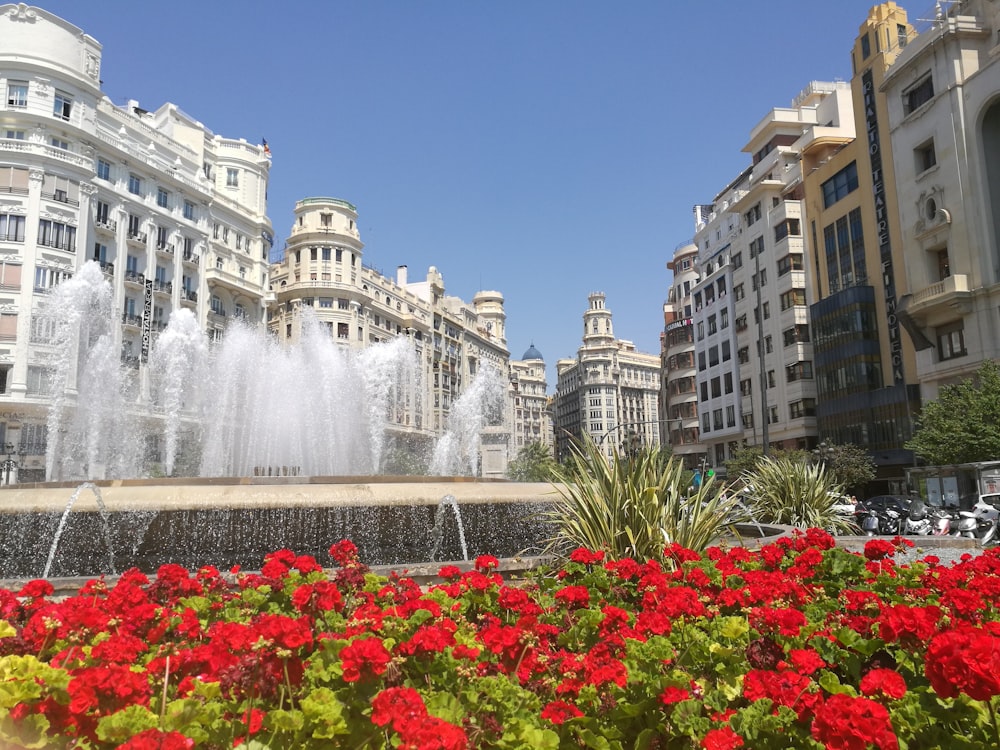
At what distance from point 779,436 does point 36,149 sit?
1827 inches

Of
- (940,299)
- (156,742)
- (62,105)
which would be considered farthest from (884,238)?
(62,105)

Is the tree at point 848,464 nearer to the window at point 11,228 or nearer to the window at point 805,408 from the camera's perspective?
the window at point 805,408

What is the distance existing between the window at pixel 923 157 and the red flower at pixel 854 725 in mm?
40964

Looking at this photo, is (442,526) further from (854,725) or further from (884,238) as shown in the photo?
(884,238)

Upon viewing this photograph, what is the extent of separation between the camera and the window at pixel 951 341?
34.0 m

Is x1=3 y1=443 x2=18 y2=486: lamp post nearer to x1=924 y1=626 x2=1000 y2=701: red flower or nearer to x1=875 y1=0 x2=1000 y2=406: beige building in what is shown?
x1=924 y1=626 x2=1000 y2=701: red flower

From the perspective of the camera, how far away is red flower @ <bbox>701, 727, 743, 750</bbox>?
230 centimetres

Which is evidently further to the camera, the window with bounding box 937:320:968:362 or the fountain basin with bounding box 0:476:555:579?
the window with bounding box 937:320:968:362

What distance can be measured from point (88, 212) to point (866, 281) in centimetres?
4335

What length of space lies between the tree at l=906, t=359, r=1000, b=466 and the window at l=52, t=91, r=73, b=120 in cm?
4462

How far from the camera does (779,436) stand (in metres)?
49.1

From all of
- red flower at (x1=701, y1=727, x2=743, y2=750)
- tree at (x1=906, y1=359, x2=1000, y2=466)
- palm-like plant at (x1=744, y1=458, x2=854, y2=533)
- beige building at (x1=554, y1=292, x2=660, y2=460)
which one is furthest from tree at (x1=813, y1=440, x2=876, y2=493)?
beige building at (x1=554, y1=292, x2=660, y2=460)

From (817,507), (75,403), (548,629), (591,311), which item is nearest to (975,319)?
(817,507)

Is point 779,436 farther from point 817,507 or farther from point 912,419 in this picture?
point 817,507
